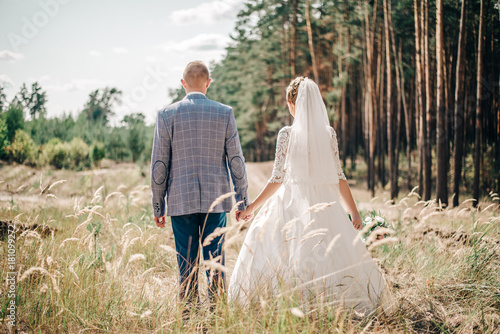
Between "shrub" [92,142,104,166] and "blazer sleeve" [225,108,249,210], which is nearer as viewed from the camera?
"blazer sleeve" [225,108,249,210]

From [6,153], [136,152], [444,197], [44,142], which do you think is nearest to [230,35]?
[136,152]

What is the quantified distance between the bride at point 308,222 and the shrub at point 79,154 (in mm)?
17768

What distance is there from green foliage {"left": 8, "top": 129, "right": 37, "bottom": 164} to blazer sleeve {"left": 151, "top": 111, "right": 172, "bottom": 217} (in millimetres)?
12966

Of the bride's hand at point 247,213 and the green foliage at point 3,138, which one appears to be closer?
the bride's hand at point 247,213

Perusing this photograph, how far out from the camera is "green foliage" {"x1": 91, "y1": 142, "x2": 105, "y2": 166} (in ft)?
66.5

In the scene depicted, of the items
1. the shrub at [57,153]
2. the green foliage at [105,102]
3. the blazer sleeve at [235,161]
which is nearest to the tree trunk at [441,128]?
the blazer sleeve at [235,161]

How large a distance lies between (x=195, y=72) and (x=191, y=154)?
794 millimetres

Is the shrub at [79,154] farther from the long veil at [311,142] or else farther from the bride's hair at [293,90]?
the long veil at [311,142]

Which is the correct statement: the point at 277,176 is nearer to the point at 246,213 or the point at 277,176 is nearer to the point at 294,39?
the point at 246,213

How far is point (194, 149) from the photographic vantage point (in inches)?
131

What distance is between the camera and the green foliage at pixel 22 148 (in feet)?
44.7

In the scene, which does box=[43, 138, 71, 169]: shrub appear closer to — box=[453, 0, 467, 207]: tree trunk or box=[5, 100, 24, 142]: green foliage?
box=[5, 100, 24, 142]: green foliage

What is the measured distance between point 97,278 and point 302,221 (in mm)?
2012

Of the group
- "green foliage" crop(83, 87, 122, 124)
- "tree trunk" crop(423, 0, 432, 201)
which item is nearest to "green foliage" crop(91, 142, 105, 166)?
"tree trunk" crop(423, 0, 432, 201)
